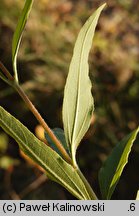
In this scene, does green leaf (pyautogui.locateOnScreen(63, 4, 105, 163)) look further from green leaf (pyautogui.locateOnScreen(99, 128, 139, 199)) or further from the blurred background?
the blurred background

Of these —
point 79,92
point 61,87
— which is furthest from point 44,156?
point 61,87

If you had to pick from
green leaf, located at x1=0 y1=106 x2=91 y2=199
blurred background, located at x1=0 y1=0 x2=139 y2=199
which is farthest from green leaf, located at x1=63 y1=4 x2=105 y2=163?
blurred background, located at x1=0 y1=0 x2=139 y2=199

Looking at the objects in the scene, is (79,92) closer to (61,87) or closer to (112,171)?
(112,171)

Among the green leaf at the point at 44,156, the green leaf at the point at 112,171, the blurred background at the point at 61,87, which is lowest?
the blurred background at the point at 61,87

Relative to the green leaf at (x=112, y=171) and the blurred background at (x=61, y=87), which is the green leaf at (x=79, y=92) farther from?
the blurred background at (x=61, y=87)

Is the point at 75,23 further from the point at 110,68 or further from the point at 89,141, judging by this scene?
the point at 89,141

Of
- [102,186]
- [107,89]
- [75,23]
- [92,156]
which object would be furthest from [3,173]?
[102,186]

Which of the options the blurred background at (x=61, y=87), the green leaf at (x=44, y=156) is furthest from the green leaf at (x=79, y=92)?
the blurred background at (x=61, y=87)
